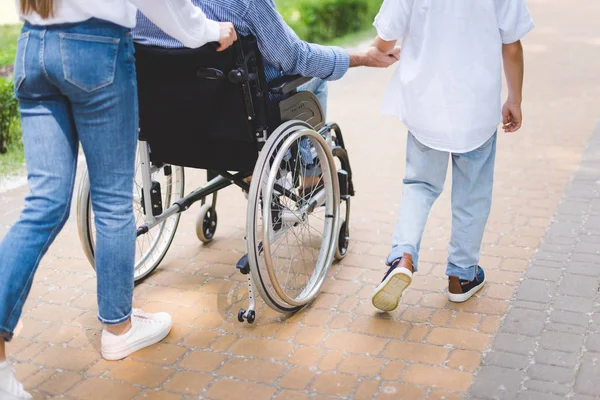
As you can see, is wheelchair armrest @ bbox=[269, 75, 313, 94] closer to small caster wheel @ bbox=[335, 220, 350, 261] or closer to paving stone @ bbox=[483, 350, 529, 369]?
small caster wheel @ bbox=[335, 220, 350, 261]

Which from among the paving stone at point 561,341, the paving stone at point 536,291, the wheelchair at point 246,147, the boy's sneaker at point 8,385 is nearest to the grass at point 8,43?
the wheelchair at point 246,147

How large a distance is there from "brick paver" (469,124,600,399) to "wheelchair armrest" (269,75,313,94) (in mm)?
1343

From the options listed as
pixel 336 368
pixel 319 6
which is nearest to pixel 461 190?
pixel 336 368

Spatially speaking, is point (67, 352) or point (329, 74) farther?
point (329, 74)

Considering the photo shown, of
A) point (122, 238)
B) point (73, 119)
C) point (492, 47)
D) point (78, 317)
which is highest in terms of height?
point (492, 47)

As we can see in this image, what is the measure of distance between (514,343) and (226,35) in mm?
1664

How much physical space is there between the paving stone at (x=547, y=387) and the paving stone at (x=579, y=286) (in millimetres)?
813

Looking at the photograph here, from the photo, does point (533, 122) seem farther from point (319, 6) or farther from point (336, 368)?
point (319, 6)

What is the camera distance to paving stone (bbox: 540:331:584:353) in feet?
10.9

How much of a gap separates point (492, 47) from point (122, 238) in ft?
5.26

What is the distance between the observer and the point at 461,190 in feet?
11.9

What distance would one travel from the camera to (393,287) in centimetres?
347

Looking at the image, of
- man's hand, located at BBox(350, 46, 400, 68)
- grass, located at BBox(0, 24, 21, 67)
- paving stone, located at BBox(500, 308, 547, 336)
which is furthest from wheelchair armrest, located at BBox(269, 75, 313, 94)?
grass, located at BBox(0, 24, 21, 67)

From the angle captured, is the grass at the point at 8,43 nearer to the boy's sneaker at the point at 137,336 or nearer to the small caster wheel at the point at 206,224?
the small caster wheel at the point at 206,224
